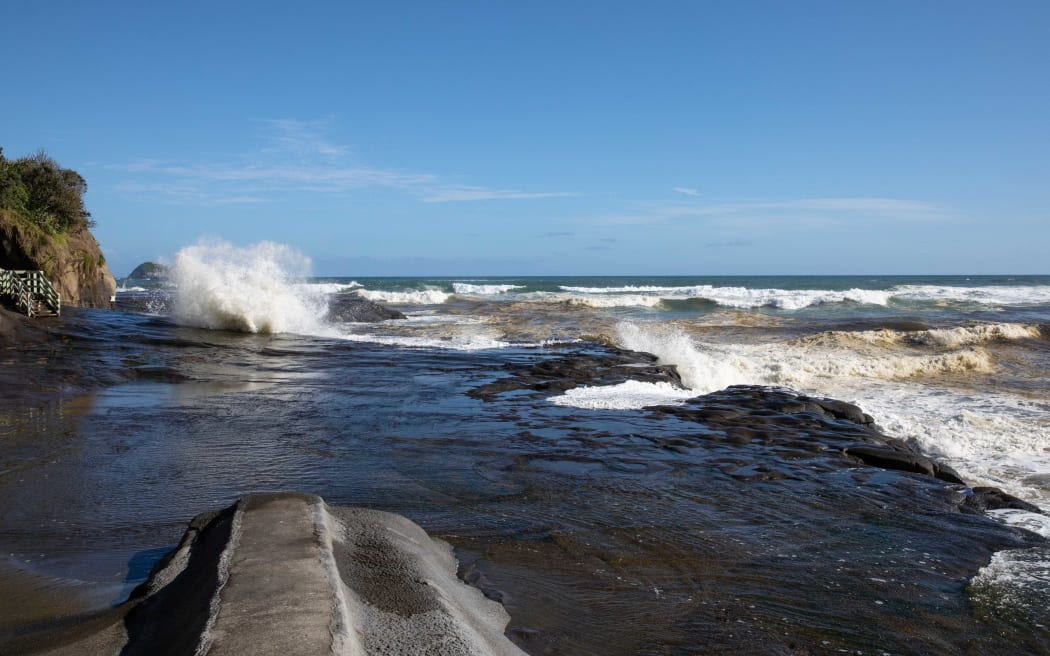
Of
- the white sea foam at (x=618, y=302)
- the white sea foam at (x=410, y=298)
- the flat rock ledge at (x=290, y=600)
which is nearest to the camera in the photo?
the flat rock ledge at (x=290, y=600)

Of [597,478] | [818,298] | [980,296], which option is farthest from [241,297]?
[980,296]

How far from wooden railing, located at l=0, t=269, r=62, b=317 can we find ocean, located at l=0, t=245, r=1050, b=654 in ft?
10.9

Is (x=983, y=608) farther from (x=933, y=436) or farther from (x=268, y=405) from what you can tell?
(x=268, y=405)

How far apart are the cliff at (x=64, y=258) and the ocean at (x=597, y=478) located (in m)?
9.46

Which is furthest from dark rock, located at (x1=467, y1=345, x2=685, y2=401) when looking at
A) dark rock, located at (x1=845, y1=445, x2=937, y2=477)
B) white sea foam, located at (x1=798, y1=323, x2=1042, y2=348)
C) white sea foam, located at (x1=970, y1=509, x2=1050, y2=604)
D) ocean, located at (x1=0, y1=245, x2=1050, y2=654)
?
white sea foam, located at (x1=798, y1=323, x2=1042, y2=348)

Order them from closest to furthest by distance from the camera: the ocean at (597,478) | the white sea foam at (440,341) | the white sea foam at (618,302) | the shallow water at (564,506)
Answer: the shallow water at (564,506) < the ocean at (597,478) < the white sea foam at (440,341) < the white sea foam at (618,302)

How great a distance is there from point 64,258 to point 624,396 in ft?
73.7

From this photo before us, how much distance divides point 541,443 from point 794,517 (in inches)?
114

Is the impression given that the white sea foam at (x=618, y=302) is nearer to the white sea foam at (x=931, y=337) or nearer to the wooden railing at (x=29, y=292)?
the white sea foam at (x=931, y=337)

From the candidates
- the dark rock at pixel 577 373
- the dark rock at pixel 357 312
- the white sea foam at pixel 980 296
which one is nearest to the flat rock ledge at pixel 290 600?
the dark rock at pixel 577 373

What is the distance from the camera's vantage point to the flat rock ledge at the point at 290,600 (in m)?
2.67

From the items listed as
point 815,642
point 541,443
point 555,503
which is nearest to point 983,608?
point 815,642

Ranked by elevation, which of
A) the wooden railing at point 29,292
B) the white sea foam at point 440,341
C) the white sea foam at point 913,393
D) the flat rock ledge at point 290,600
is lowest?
the white sea foam at point 913,393

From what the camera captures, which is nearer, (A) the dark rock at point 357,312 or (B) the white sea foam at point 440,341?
(B) the white sea foam at point 440,341
